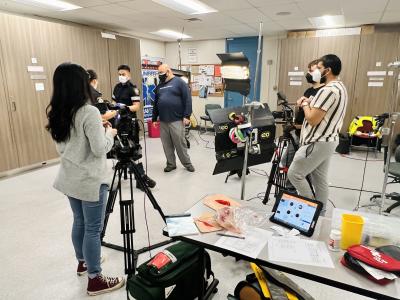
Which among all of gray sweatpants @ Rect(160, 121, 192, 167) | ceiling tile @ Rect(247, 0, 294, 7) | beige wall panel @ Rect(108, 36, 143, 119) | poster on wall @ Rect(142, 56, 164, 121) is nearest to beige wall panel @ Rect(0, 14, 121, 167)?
beige wall panel @ Rect(108, 36, 143, 119)

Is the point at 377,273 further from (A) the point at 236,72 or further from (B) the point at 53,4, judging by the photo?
(B) the point at 53,4

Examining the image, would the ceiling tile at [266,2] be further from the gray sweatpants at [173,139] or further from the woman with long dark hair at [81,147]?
the woman with long dark hair at [81,147]

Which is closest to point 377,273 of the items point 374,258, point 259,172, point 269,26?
point 374,258

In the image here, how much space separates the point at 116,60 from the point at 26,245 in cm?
416

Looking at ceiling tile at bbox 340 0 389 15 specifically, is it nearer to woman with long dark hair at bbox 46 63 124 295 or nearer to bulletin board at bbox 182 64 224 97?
bulletin board at bbox 182 64 224 97

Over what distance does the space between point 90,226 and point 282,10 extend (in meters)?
4.14

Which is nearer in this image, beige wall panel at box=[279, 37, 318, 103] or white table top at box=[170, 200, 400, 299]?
white table top at box=[170, 200, 400, 299]

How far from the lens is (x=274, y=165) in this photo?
2854 mm

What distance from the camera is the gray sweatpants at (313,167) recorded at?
229 centimetres

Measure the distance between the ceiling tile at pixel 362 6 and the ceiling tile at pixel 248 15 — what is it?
1.22 meters

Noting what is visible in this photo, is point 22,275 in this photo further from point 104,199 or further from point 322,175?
point 322,175

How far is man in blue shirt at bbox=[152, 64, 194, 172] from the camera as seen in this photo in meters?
3.98

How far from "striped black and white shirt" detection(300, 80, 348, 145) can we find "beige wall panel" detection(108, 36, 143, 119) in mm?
4389

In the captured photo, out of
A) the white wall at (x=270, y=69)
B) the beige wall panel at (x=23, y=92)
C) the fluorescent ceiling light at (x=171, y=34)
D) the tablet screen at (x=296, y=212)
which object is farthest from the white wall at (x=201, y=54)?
the tablet screen at (x=296, y=212)
